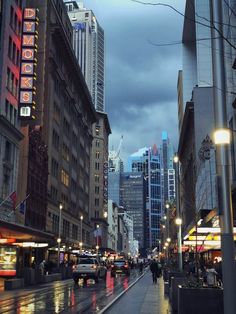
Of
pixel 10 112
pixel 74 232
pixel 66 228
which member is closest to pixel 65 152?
pixel 66 228

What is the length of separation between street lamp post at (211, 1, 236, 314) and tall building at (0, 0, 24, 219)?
3934 cm

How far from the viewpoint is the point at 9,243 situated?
43188 mm

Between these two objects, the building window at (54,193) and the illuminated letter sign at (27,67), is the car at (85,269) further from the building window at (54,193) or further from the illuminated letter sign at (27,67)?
the building window at (54,193)

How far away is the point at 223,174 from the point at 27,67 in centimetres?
4581

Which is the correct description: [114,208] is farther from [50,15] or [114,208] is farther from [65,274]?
[65,274]

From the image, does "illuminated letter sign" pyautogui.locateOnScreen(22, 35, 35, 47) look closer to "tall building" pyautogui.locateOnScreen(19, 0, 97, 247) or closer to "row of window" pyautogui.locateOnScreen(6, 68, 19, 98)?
"tall building" pyautogui.locateOnScreen(19, 0, 97, 247)

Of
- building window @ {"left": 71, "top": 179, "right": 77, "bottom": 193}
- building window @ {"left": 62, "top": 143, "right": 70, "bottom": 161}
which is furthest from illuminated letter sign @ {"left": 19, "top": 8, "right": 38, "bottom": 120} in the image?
building window @ {"left": 71, "top": 179, "right": 77, "bottom": 193}

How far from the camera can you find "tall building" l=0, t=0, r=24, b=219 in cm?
4981

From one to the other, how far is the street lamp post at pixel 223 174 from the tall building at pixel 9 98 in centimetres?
3934

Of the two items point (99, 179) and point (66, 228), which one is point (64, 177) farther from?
point (99, 179)

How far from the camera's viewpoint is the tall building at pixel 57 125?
60.9m

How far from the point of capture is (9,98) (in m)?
51.6

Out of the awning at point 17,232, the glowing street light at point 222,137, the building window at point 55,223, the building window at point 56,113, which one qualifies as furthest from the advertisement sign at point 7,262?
the building window at point 56,113

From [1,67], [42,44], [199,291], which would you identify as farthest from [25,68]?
[199,291]
